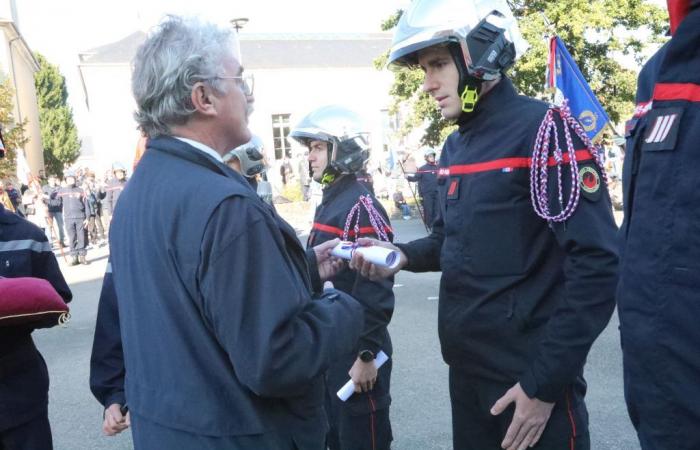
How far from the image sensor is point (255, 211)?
1552 millimetres

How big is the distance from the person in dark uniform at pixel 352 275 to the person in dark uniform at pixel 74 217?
1149 cm

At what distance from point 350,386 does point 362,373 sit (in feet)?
0.29

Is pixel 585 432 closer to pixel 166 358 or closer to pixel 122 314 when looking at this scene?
pixel 166 358

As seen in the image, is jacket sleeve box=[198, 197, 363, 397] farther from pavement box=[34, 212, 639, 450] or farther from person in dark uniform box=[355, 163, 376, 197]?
pavement box=[34, 212, 639, 450]

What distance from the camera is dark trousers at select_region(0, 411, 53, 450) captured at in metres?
2.55

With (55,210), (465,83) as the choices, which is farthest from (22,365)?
(55,210)

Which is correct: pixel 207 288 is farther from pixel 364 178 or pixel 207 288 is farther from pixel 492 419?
pixel 364 178

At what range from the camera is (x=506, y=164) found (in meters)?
2.13

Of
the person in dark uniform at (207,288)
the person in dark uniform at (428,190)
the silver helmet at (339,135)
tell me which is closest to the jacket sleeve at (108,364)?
the person in dark uniform at (207,288)

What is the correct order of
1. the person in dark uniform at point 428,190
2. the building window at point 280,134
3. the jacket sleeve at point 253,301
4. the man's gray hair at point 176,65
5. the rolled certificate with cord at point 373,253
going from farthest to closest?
→ the building window at point 280,134
the person in dark uniform at point 428,190
the rolled certificate with cord at point 373,253
the man's gray hair at point 176,65
the jacket sleeve at point 253,301

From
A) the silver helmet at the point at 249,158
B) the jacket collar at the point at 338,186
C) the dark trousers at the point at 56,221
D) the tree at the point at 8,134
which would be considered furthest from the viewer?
the tree at the point at 8,134

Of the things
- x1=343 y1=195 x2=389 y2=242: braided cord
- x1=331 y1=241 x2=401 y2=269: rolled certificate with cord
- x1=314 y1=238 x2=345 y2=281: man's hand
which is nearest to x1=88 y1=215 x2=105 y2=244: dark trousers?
x1=343 y1=195 x2=389 y2=242: braided cord

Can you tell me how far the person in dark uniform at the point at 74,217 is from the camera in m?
13.8

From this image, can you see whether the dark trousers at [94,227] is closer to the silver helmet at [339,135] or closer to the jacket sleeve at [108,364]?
the silver helmet at [339,135]
